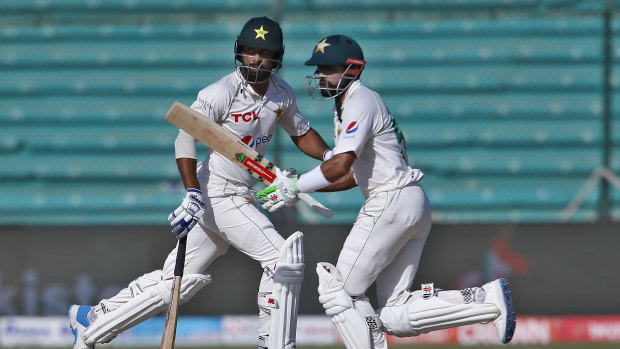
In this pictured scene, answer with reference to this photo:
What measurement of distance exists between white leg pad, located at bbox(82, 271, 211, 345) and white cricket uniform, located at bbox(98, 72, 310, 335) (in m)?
0.07

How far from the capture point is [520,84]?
898cm

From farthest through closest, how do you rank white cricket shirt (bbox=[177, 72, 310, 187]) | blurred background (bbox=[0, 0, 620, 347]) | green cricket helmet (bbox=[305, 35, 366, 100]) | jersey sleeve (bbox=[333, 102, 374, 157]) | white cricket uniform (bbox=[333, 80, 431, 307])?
blurred background (bbox=[0, 0, 620, 347])
white cricket shirt (bbox=[177, 72, 310, 187])
green cricket helmet (bbox=[305, 35, 366, 100])
white cricket uniform (bbox=[333, 80, 431, 307])
jersey sleeve (bbox=[333, 102, 374, 157])

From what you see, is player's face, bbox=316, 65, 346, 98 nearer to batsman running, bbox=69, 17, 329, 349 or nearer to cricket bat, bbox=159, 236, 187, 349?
batsman running, bbox=69, 17, 329, 349

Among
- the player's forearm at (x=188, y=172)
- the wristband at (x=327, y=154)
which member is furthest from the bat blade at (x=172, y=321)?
the wristband at (x=327, y=154)

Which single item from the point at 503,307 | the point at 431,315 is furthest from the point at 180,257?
the point at 503,307

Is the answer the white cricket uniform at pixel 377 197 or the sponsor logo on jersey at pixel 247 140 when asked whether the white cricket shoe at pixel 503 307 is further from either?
the sponsor logo on jersey at pixel 247 140

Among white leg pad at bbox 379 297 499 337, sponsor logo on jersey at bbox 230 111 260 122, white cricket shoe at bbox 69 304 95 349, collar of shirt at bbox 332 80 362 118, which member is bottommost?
white cricket shoe at bbox 69 304 95 349

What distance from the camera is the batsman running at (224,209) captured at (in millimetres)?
4961

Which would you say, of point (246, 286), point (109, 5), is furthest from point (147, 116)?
point (246, 286)

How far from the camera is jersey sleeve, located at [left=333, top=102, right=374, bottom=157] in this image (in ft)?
15.3

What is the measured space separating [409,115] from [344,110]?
4151mm

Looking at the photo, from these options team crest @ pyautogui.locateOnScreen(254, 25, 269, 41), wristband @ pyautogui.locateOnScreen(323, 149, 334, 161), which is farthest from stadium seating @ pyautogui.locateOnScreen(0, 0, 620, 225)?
team crest @ pyautogui.locateOnScreen(254, 25, 269, 41)

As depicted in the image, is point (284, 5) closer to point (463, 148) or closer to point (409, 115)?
point (409, 115)

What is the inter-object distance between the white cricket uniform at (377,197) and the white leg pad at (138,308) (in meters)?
0.81
